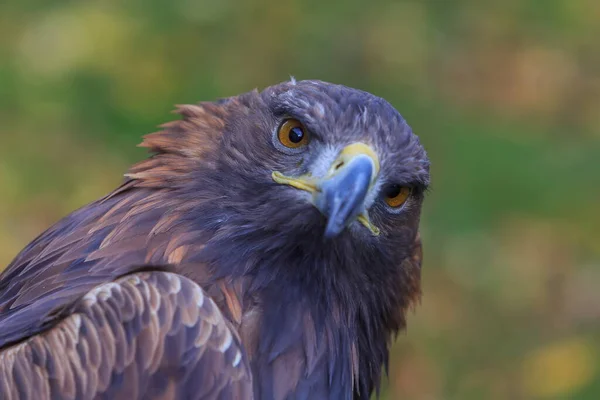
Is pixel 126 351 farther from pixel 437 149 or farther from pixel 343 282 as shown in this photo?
pixel 437 149

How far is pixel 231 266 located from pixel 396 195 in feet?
1.96

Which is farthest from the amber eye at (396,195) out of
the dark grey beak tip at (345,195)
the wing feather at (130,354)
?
the wing feather at (130,354)

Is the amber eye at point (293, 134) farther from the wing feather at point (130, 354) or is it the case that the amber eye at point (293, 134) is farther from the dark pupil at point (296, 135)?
the wing feather at point (130, 354)

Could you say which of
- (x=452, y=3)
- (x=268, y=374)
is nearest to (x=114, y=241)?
(x=268, y=374)

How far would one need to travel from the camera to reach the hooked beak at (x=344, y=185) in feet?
11.1

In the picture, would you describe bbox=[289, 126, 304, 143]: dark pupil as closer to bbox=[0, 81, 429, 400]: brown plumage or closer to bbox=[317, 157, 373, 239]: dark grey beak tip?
bbox=[0, 81, 429, 400]: brown plumage

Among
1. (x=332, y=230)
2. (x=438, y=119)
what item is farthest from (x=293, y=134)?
(x=438, y=119)

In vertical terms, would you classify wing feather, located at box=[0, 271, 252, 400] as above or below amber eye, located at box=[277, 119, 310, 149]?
below

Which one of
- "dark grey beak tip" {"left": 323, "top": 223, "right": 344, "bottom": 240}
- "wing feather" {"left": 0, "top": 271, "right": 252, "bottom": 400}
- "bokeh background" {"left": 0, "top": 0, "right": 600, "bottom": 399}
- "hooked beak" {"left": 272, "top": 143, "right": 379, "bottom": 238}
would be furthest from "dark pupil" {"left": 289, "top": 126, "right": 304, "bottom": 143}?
"bokeh background" {"left": 0, "top": 0, "right": 600, "bottom": 399}

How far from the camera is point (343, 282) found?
12.3 feet

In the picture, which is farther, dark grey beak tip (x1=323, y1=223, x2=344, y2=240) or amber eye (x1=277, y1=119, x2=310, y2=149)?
amber eye (x1=277, y1=119, x2=310, y2=149)

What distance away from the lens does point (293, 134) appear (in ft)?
12.1

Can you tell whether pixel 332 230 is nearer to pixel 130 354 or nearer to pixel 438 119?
pixel 130 354

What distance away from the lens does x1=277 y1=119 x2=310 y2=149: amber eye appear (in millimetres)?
3646
